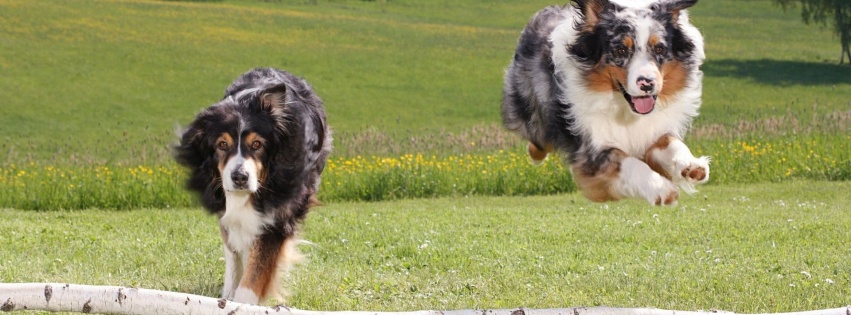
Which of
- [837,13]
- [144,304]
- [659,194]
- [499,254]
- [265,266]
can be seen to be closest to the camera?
[659,194]

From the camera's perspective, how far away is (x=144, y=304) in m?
6.58

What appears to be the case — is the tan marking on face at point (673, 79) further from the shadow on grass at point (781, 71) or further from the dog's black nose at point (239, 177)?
the shadow on grass at point (781, 71)

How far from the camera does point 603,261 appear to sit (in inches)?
427

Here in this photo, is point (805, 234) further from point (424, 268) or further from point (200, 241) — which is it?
point (200, 241)

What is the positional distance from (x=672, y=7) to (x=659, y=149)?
0.82 metres

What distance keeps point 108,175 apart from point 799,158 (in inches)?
428

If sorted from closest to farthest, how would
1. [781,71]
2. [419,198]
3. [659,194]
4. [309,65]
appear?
[659,194] → [419,198] → [309,65] → [781,71]

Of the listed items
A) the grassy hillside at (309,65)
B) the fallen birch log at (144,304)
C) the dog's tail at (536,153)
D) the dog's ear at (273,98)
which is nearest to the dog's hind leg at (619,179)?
the fallen birch log at (144,304)

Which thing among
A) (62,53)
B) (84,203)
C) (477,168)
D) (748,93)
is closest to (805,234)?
(477,168)

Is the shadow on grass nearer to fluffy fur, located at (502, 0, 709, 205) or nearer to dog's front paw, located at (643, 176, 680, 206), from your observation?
fluffy fur, located at (502, 0, 709, 205)

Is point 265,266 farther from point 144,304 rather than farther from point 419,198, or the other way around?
point 419,198

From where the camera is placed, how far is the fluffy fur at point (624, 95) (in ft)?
18.3

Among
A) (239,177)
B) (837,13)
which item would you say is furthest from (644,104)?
(837,13)

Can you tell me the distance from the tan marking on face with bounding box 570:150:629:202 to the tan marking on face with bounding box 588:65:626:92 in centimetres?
35
